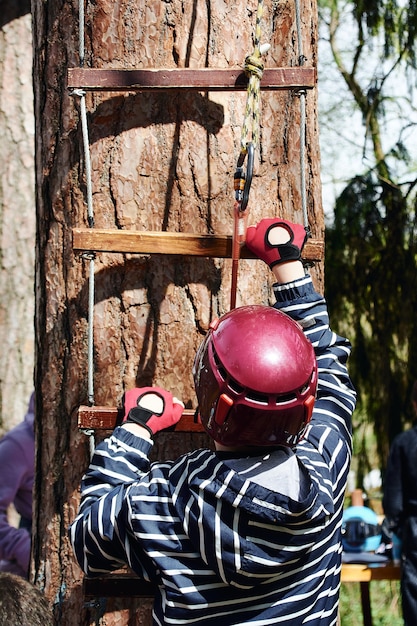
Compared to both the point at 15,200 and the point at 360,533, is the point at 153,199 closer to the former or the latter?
the point at 360,533

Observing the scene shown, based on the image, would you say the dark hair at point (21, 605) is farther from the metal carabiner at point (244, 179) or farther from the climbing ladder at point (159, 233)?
the metal carabiner at point (244, 179)

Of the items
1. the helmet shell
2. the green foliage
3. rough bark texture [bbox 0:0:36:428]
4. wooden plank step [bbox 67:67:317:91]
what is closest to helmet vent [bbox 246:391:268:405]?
wooden plank step [bbox 67:67:317:91]

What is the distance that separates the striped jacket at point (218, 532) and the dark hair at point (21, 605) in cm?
36

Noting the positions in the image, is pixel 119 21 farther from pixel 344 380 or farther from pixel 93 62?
pixel 344 380

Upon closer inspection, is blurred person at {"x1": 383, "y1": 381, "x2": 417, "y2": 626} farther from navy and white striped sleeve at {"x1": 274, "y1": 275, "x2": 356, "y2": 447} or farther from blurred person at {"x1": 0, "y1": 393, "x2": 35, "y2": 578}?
navy and white striped sleeve at {"x1": 274, "y1": 275, "x2": 356, "y2": 447}

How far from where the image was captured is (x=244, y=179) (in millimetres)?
2070

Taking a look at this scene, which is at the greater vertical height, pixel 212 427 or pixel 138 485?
pixel 212 427

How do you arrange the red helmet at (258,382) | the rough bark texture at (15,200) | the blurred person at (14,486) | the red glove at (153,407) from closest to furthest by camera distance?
the red helmet at (258,382)
the red glove at (153,407)
the blurred person at (14,486)
the rough bark texture at (15,200)

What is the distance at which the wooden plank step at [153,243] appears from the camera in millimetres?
2174

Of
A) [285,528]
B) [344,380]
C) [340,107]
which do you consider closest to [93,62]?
[344,380]

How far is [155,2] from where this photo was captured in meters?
2.31

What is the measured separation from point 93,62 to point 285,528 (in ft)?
4.51

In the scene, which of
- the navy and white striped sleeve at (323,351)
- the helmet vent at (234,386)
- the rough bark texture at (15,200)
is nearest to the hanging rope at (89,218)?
the navy and white striped sleeve at (323,351)

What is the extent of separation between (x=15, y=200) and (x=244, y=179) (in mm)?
4512
